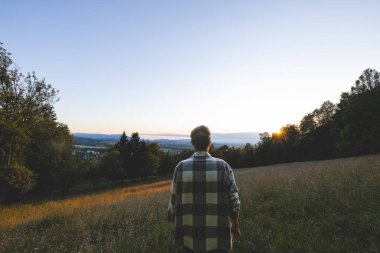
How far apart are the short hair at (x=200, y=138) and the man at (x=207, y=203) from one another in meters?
0.01

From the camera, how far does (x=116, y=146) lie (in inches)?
2212

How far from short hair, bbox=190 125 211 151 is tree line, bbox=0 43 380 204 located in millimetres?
19284

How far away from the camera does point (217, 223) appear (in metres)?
3.06

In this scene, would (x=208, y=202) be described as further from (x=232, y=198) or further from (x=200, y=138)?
(x=200, y=138)

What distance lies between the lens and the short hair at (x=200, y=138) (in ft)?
10.4

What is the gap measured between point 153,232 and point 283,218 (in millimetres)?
2874

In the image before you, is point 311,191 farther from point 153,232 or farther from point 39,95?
point 39,95

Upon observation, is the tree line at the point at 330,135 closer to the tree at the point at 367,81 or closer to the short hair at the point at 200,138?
the tree at the point at 367,81

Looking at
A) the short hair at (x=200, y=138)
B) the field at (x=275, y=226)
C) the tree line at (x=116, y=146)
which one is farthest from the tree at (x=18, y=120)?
the short hair at (x=200, y=138)

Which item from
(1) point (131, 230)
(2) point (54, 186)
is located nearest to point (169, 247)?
(1) point (131, 230)

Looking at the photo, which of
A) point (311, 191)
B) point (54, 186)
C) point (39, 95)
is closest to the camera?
point (311, 191)

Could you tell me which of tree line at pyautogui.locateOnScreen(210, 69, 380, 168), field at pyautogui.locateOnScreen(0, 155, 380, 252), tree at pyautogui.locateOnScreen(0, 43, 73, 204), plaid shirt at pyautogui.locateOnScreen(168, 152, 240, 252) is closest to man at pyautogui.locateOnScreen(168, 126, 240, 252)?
plaid shirt at pyautogui.locateOnScreen(168, 152, 240, 252)

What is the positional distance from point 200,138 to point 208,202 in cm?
75

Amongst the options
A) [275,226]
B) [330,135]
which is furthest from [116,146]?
[275,226]
